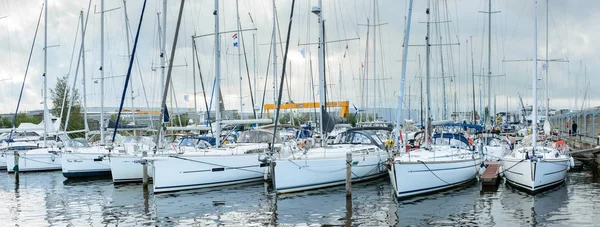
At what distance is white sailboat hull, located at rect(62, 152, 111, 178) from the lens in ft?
96.0

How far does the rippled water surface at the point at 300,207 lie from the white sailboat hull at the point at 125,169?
1.51m

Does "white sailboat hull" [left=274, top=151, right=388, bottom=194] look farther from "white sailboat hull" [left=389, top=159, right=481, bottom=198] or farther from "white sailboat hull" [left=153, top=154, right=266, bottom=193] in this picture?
"white sailboat hull" [left=153, top=154, right=266, bottom=193]

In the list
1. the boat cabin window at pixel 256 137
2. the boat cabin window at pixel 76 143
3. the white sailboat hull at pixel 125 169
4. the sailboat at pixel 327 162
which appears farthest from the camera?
the boat cabin window at pixel 76 143

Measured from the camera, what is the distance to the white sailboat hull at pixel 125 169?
26188mm

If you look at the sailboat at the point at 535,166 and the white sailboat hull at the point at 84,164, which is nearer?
the sailboat at the point at 535,166

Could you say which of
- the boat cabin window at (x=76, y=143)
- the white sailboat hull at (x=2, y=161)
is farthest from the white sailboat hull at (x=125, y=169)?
the white sailboat hull at (x=2, y=161)

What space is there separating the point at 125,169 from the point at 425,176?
14162 mm

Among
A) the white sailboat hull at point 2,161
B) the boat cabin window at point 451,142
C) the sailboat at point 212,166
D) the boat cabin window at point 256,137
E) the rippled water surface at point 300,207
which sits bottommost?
Answer: the rippled water surface at point 300,207

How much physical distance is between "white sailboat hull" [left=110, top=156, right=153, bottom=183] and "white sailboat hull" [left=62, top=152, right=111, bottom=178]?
10.9 ft

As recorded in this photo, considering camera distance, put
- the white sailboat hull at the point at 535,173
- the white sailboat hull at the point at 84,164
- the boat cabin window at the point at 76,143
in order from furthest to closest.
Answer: the boat cabin window at the point at 76,143
the white sailboat hull at the point at 84,164
the white sailboat hull at the point at 535,173

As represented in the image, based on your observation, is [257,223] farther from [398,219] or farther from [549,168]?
[549,168]

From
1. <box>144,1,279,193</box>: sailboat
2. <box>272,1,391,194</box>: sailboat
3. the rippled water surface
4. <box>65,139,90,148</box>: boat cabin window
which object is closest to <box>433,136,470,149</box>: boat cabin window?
the rippled water surface

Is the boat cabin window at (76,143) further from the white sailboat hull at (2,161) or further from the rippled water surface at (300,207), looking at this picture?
the rippled water surface at (300,207)

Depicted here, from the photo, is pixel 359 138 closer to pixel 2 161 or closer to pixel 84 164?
pixel 84 164
